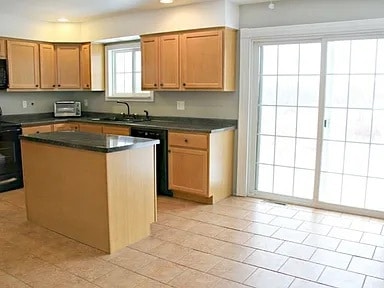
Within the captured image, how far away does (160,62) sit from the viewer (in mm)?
4879

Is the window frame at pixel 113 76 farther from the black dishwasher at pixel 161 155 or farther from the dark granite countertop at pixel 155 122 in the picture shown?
the black dishwasher at pixel 161 155

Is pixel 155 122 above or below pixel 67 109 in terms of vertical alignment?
below

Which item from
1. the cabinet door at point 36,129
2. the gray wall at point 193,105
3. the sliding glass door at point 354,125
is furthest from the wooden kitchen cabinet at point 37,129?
the sliding glass door at point 354,125

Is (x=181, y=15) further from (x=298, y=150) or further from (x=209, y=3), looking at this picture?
(x=298, y=150)

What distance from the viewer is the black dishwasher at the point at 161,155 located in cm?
462

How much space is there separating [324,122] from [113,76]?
341cm

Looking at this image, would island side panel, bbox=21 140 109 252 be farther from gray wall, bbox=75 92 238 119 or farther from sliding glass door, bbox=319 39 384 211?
sliding glass door, bbox=319 39 384 211

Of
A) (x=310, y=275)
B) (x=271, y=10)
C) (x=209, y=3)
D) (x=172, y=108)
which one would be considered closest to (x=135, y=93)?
(x=172, y=108)

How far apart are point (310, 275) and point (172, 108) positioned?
3.12 m

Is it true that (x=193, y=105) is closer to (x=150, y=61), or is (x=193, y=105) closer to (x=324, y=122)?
(x=150, y=61)

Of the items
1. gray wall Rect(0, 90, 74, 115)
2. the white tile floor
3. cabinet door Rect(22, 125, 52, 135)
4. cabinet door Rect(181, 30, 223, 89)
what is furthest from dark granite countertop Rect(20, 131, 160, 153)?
gray wall Rect(0, 90, 74, 115)

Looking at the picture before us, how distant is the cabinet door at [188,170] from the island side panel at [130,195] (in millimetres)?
951

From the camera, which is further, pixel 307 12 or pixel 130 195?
pixel 307 12

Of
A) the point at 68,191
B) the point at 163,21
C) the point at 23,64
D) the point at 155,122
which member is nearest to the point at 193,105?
the point at 155,122
